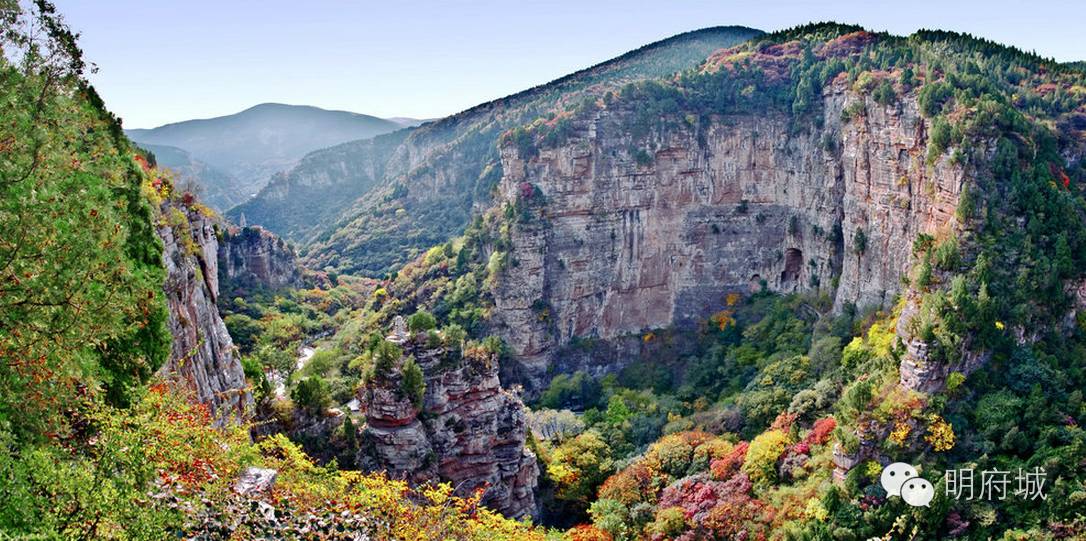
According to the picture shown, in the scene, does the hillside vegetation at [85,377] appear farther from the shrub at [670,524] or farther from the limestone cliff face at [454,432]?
the shrub at [670,524]

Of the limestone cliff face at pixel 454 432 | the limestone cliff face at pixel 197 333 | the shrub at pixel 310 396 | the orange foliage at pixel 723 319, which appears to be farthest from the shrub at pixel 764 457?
the orange foliage at pixel 723 319

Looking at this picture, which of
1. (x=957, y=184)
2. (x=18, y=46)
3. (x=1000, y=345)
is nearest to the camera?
(x=18, y=46)

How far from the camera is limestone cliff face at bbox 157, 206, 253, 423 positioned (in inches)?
750

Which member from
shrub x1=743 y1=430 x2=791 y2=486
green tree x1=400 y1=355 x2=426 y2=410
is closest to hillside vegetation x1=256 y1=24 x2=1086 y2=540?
shrub x1=743 y1=430 x2=791 y2=486

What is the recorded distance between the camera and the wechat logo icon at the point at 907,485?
86.5ft

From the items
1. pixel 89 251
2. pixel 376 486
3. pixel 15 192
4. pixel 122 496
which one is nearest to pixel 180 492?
pixel 122 496

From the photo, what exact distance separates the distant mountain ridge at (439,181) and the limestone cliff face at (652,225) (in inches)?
752

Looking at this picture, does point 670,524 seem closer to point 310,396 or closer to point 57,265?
point 310,396

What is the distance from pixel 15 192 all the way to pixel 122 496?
533 centimetres

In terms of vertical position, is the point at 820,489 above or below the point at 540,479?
above

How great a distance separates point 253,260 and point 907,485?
5937cm

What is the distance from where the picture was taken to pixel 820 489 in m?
28.9

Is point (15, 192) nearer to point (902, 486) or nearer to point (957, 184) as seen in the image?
point (902, 486)

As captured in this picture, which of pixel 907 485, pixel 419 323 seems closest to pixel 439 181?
pixel 419 323
